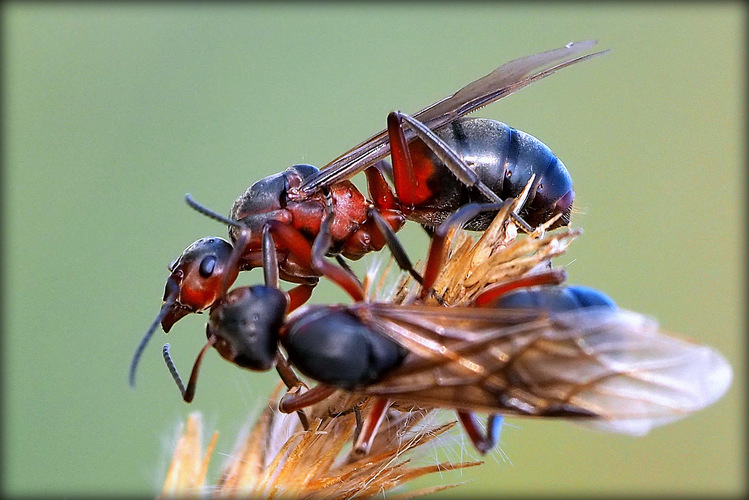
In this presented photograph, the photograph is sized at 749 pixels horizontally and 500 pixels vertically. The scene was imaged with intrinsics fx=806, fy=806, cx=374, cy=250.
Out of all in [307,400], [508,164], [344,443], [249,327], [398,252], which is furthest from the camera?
[508,164]

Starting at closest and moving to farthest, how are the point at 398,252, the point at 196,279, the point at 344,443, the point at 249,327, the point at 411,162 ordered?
the point at 344,443
the point at 249,327
the point at 398,252
the point at 196,279
the point at 411,162

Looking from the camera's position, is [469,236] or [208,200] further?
[208,200]

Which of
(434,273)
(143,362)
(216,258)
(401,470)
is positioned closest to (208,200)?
(143,362)

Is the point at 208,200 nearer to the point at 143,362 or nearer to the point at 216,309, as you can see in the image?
the point at 143,362

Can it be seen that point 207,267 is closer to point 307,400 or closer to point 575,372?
point 307,400

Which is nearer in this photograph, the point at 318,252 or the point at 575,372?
the point at 575,372

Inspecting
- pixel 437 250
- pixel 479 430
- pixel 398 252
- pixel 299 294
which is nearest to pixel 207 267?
pixel 299 294

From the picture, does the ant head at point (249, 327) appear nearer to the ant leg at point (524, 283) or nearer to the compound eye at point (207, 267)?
the compound eye at point (207, 267)
